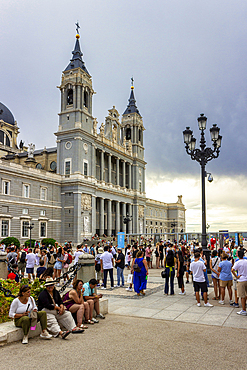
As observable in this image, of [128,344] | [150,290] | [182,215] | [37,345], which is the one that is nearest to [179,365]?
[128,344]

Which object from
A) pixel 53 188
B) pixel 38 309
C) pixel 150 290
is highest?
pixel 53 188

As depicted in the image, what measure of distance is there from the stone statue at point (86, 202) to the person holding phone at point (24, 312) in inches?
1672

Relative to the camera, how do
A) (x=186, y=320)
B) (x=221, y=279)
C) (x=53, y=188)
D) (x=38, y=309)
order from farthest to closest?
(x=53, y=188) → (x=221, y=279) → (x=186, y=320) → (x=38, y=309)

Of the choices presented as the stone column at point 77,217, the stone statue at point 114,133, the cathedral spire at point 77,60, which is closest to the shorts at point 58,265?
the stone column at point 77,217

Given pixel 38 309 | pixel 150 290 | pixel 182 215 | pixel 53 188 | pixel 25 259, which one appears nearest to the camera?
pixel 38 309

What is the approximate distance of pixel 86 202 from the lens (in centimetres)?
5053

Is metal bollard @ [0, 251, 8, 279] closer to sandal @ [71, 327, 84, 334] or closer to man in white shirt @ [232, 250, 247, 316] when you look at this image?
sandal @ [71, 327, 84, 334]

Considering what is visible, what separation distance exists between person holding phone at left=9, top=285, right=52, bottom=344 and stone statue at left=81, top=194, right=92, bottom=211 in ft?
139

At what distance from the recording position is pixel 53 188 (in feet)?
157

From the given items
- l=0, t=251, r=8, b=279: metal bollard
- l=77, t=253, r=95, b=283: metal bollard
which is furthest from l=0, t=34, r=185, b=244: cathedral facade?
l=77, t=253, r=95, b=283: metal bollard

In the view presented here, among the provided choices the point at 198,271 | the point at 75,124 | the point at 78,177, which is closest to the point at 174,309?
the point at 198,271

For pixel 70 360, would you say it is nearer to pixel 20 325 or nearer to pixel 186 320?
pixel 20 325

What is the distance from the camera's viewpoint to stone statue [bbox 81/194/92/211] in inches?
1954

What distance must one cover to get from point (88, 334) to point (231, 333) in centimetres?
339
